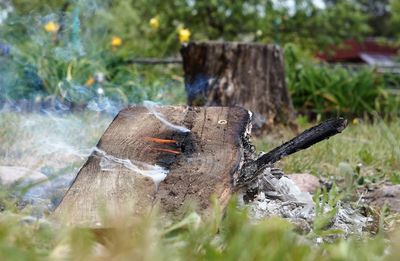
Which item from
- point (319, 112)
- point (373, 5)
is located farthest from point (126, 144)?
point (373, 5)

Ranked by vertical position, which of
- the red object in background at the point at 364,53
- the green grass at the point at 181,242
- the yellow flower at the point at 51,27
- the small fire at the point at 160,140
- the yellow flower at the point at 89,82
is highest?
the green grass at the point at 181,242

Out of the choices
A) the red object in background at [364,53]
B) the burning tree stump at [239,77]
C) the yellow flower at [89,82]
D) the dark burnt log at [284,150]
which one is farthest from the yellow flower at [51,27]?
the red object in background at [364,53]

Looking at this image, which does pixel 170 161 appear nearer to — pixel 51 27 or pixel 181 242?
pixel 181 242

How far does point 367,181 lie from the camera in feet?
10.9

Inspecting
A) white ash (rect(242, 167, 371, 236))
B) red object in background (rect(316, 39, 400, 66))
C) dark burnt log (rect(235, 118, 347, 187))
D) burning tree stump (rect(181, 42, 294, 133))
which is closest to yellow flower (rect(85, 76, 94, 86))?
burning tree stump (rect(181, 42, 294, 133))

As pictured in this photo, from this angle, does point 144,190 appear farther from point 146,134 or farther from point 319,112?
point 319,112

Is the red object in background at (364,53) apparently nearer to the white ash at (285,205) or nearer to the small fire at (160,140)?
Answer: the white ash at (285,205)

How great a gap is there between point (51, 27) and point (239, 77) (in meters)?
2.17

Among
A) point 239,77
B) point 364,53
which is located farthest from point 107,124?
point 364,53

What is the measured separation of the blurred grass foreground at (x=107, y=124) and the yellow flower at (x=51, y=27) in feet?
0.06

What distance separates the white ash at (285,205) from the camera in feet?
7.54

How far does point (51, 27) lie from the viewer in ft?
22.6

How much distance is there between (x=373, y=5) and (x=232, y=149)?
46470 millimetres

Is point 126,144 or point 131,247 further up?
point 131,247
